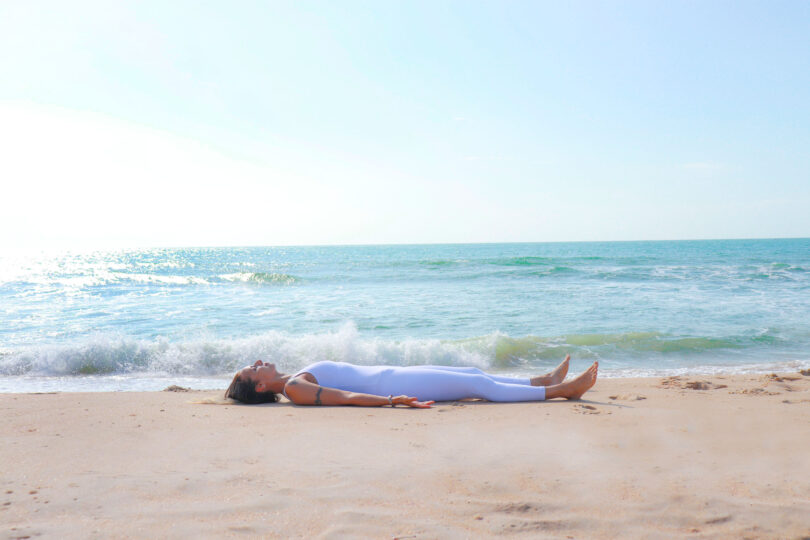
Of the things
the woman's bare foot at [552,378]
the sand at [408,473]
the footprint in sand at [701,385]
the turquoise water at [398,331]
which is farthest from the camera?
the turquoise water at [398,331]

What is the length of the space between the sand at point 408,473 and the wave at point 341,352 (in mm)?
4290

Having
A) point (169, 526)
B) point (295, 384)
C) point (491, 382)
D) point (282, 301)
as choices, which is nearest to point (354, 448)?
point (169, 526)

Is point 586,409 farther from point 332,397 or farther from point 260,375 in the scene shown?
point 260,375

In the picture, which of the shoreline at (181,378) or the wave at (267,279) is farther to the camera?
the wave at (267,279)

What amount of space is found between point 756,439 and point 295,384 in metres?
3.76

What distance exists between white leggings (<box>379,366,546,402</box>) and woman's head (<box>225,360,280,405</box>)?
1.14 metres

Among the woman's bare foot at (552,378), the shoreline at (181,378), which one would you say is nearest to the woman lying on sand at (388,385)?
the woman's bare foot at (552,378)

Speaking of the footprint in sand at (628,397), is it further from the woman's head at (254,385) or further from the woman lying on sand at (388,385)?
the woman's head at (254,385)

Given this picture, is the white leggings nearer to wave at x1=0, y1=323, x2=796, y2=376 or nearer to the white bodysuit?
the white bodysuit

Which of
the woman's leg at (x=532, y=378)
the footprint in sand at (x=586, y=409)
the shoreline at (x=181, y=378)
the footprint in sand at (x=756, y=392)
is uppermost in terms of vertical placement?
the woman's leg at (x=532, y=378)

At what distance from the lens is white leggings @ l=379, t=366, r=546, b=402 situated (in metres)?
4.98

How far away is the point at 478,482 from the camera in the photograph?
9.00 ft

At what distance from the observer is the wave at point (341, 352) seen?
340 inches

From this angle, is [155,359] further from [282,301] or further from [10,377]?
[282,301]
